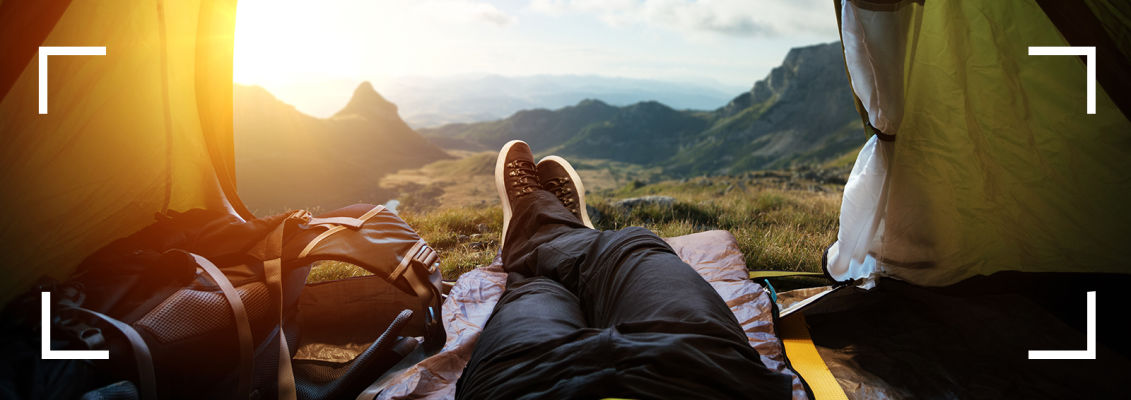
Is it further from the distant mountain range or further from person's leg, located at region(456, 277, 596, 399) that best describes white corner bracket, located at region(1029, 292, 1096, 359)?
the distant mountain range

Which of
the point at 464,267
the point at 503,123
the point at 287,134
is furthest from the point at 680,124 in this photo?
the point at 464,267

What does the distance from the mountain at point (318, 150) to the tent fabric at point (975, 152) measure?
51.8 ft

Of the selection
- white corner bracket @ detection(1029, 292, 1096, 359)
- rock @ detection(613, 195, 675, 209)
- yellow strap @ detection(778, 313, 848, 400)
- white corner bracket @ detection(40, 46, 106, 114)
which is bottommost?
yellow strap @ detection(778, 313, 848, 400)

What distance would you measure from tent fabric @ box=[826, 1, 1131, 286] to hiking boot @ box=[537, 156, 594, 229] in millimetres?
1492

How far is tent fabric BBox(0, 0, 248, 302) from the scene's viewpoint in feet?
5.89

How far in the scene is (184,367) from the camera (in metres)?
1.69

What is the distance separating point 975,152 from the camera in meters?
2.26

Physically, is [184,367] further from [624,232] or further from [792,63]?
[792,63]

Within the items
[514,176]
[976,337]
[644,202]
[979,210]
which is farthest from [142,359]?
[644,202]

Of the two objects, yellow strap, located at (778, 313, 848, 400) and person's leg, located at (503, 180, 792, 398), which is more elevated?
person's leg, located at (503, 180, 792, 398)

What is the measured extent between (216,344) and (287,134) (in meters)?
46.7

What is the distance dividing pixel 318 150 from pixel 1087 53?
4902cm

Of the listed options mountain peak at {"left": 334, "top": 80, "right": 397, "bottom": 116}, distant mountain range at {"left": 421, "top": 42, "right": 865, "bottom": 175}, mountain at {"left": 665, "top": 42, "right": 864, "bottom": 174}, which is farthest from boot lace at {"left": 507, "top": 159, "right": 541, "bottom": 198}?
mountain at {"left": 665, "top": 42, "right": 864, "bottom": 174}

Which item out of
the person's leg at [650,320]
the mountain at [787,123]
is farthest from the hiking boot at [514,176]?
the mountain at [787,123]
